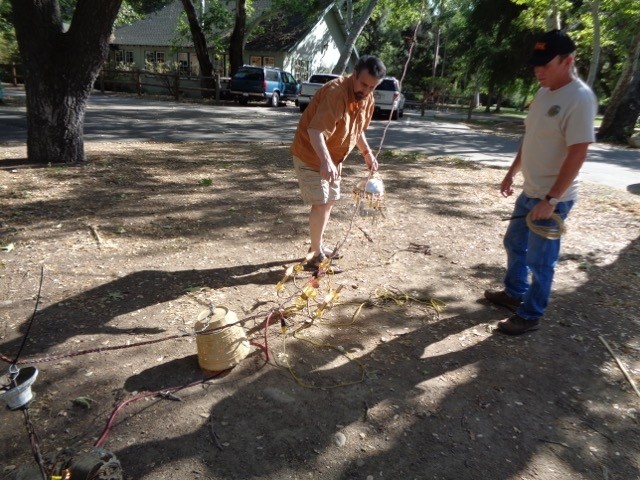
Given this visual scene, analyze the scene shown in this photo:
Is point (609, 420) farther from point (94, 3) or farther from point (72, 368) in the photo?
point (94, 3)

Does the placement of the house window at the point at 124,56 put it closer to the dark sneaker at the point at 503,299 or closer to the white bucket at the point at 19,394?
the dark sneaker at the point at 503,299

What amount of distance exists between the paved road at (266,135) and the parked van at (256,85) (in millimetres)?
5980

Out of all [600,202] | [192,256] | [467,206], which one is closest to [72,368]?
[192,256]

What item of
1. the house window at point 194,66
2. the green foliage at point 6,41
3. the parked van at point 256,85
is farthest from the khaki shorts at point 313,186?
the house window at point 194,66

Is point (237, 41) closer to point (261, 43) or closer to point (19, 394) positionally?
point (261, 43)

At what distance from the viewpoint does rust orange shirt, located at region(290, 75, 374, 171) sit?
3.35m

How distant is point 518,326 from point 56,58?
6.68 m

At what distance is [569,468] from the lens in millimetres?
2217

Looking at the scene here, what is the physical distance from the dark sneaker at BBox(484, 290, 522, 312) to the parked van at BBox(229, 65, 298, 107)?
20820 mm

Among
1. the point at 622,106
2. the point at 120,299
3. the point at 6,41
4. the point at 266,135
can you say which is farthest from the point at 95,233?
the point at 6,41

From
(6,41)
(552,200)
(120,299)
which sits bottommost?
(120,299)

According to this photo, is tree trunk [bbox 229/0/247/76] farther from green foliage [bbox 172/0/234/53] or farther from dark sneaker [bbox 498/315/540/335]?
dark sneaker [bbox 498/315/540/335]

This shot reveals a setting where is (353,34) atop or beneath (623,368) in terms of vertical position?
atop

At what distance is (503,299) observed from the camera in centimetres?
369
